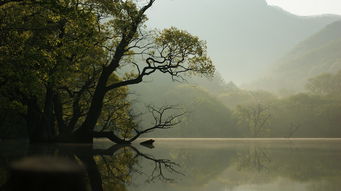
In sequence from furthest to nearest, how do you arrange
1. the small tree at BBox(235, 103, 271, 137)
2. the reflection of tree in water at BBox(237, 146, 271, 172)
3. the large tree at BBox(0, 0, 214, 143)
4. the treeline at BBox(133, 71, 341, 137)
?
the treeline at BBox(133, 71, 341, 137) < the small tree at BBox(235, 103, 271, 137) < the large tree at BBox(0, 0, 214, 143) < the reflection of tree in water at BBox(237, 146, 271, 172)

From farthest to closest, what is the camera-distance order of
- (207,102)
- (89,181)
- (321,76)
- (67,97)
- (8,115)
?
1. (321,76)
2. (207,102)
3. (8,115)
4. (67,97)
5. (89,181)

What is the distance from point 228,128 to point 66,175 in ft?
305

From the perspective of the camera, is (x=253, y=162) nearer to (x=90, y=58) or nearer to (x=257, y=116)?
(x=90, y=58)

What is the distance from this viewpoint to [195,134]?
97438 mm

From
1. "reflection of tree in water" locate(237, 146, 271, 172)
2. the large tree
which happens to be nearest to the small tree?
the large tree

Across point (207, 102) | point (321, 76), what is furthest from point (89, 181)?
point (321, 76)

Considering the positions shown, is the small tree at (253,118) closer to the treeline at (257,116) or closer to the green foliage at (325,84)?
the treeline at (257,116)

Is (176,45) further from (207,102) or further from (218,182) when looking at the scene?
(207,102)

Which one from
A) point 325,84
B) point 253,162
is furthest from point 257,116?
point 253,162

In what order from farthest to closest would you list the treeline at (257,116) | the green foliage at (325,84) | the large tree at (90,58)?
the green foliage at (325,84), the treeline at (257,116), the large tree at (90,58)

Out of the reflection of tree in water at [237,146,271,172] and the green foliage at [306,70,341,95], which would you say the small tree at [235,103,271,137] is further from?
the reflection of tree in water at [237,146,271,172]

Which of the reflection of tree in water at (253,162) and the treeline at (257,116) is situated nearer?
the reflection of tree in water at (253,162)

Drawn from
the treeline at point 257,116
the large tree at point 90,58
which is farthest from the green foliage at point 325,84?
the large tree at point 90,58

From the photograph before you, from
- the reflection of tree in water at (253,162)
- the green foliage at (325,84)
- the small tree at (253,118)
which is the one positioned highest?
the green foliage at (325,84)
